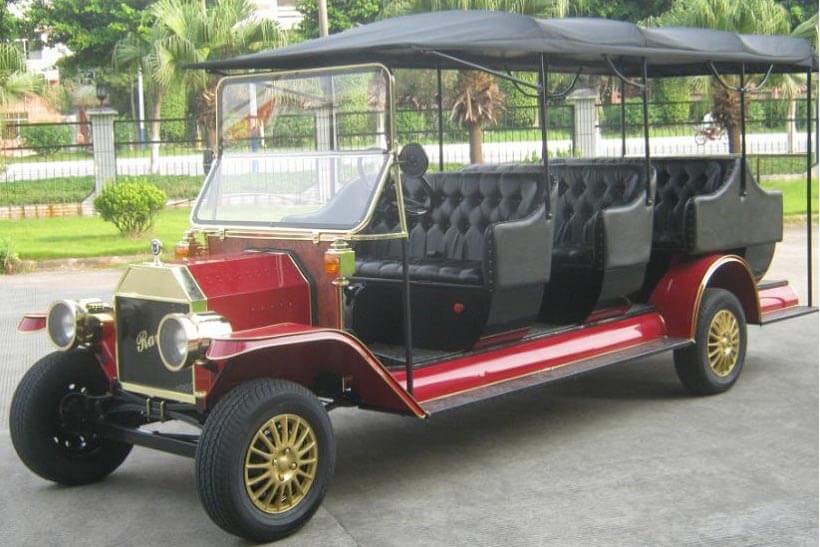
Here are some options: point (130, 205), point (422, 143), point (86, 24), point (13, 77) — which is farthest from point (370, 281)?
point (86, 24)

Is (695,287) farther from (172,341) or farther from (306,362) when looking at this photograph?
(172,341)

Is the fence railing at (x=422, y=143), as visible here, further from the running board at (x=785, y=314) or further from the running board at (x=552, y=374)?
the running board at (x=552, y=374)

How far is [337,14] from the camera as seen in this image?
42.0m

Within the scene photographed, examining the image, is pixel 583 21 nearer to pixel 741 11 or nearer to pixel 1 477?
pixel 1 477

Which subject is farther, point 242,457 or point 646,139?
point 646,139

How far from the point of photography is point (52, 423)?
582cm

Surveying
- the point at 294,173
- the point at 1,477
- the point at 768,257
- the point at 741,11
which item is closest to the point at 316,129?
the point at 294,173

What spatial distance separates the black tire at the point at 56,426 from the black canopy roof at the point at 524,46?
1.78 m

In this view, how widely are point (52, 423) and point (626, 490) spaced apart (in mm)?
2725

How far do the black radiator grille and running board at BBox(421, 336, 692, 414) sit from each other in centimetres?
120

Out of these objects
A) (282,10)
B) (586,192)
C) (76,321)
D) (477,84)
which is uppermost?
(282,10)

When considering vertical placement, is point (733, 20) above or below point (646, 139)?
above

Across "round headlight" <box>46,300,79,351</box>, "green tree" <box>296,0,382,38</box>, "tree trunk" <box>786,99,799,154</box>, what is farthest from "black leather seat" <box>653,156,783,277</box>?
"green tree" <box>296,0,382,38</box>

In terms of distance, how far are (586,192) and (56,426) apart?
373cm
